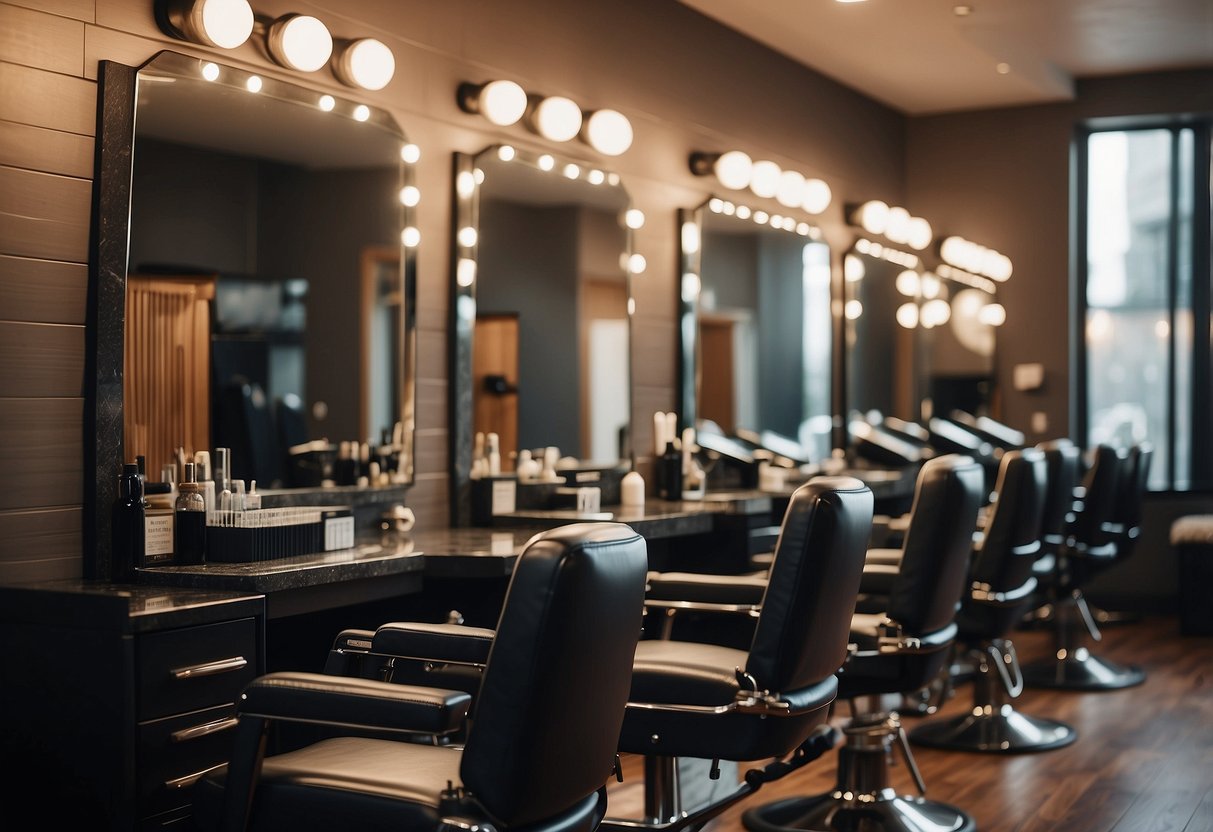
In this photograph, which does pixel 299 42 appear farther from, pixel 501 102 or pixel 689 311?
pixel 689 311

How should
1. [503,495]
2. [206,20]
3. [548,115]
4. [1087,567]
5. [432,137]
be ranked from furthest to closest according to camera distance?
[1087,567] → [548,115] → [503,495] → [432,137] → [206,20]

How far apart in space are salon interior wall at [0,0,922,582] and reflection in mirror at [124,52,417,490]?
0.10 metres

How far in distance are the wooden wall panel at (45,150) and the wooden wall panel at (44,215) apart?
0.02 meters

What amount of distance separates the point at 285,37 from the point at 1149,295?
18.3 feet

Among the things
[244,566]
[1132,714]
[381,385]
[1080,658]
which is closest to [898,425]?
[1080,658]

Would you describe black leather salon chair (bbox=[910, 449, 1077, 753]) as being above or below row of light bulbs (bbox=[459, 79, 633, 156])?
below

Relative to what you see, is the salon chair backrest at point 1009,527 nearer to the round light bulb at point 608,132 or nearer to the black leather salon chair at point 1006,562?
the black leather salon chair at point 1006,562

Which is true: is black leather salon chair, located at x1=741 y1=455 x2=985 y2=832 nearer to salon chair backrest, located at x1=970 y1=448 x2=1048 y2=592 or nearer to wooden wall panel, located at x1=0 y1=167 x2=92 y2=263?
salon chair backrest, located at x1=970 y1=448 x2=1048 y2=592

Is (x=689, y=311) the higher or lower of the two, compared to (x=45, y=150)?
lower

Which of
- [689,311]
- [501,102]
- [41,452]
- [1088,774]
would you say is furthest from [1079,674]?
[41,452]

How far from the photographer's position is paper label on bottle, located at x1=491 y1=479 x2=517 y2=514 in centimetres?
380

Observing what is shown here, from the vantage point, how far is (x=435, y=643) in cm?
226

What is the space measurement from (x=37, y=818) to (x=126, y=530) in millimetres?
552

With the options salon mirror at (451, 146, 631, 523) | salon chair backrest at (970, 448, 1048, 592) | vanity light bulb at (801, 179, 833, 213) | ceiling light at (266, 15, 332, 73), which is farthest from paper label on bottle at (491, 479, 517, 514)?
vanity light bulb at (801, 179, 833, 213)
